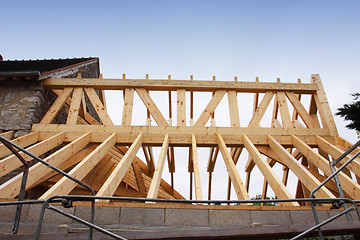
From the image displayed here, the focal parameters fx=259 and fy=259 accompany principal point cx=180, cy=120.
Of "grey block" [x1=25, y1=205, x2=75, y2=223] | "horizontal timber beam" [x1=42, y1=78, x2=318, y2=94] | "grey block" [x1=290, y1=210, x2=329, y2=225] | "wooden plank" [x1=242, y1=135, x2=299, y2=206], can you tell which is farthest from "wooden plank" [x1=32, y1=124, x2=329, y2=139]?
"grey block" [x1=25, y1=205, x2=75, y2=223]

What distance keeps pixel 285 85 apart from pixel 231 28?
18.2 ft

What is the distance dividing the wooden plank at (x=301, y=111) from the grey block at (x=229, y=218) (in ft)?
14.3

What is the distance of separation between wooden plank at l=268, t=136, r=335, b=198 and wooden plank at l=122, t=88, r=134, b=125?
11.4 ft

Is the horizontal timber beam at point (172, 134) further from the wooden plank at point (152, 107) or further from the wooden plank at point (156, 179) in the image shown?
the wooden plank at point (156, 179)

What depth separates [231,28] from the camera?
11680mm

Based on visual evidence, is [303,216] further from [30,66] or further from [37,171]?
[30,66]

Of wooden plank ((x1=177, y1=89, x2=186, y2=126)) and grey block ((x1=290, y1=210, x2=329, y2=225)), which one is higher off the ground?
wooden plank ((x1=177, y1=89, x2=186, y2=126))

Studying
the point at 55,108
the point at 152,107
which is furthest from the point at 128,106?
the point at 55,108

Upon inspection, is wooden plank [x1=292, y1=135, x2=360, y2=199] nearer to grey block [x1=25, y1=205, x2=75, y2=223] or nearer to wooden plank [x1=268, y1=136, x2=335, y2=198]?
wooden plank [x1=268, y1=136, x2=335, y2=198]

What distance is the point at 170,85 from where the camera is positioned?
6.96m

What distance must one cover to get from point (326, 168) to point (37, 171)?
4.91m

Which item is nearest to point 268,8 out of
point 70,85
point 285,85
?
point 285,85

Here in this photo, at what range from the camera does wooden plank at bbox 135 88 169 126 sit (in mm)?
6407

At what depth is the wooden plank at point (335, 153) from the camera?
187 inches
